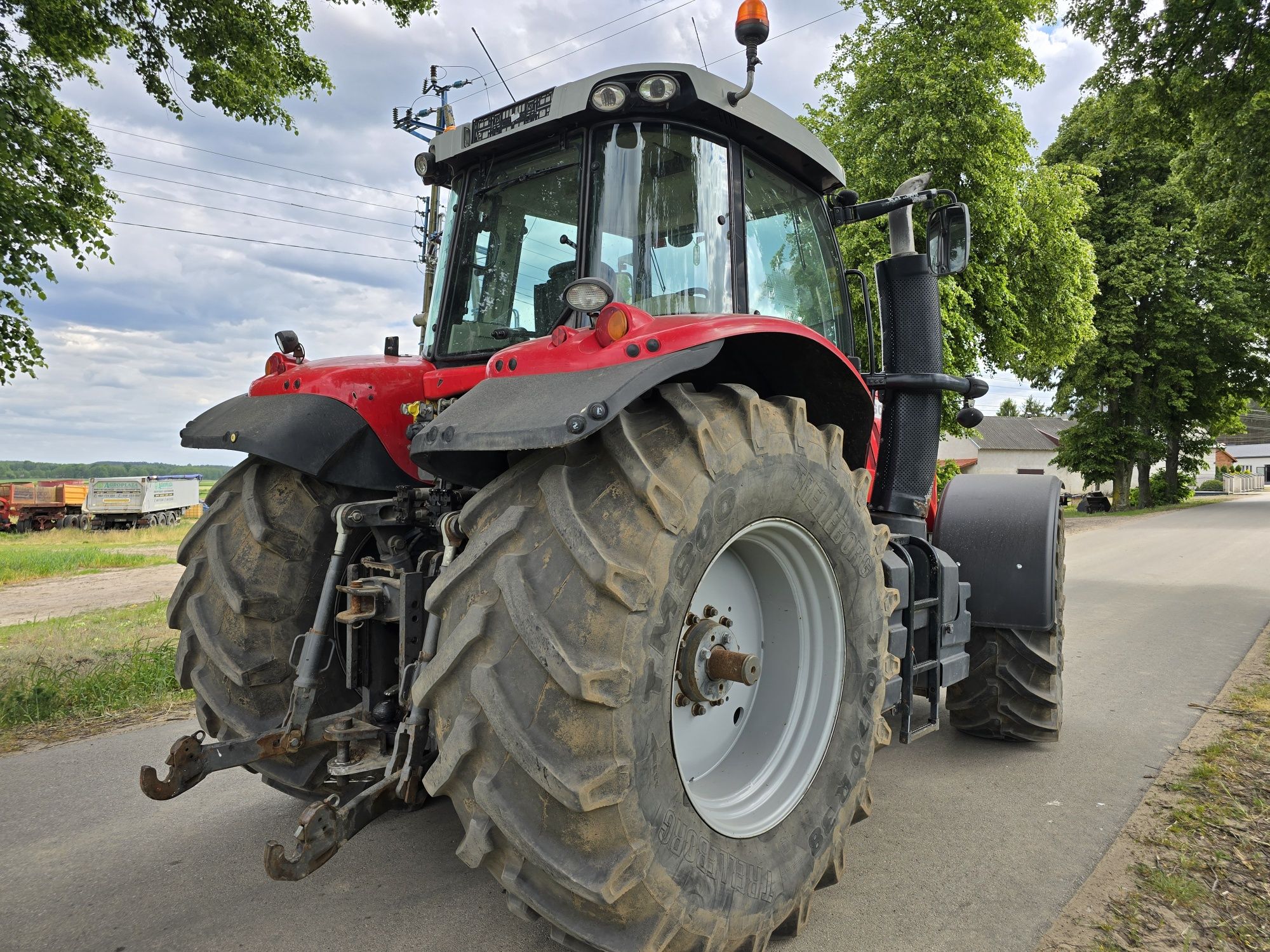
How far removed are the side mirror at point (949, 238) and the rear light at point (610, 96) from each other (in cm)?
→ 176

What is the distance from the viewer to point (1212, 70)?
891 centimetres

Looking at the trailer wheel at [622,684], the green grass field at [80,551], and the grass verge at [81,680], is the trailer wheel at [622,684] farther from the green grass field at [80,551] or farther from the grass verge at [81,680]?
the green grass field at [80,551]

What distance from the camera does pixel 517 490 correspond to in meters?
2.02

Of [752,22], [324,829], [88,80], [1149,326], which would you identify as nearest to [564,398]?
[324,829]

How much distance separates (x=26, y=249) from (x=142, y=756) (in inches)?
158

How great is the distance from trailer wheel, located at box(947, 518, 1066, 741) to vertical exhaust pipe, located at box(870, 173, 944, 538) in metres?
0.80

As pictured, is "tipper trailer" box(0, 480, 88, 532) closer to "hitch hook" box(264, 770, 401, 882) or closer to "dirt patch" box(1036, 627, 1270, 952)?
"hitch hook" box(264, 770, 401, 882)

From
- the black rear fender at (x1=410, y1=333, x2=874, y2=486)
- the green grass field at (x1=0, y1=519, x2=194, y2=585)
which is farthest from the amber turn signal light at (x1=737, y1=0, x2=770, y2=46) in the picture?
the green grass field at (x1=0, y1=519, x2=194, y2=585)

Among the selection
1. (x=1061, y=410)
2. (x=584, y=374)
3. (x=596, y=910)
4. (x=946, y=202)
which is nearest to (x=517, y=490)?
(x=584, y=374)

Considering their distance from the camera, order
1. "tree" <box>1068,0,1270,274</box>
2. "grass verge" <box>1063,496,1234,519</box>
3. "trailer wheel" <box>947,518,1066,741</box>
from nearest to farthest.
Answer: "trailer wheel" <box>947,518,1066,741</box> → "tree" <box>1068,0,1270,274</box> → "grass verge" <box>1063,496,1234,519</box>

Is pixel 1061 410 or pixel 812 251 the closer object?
pixel 812 251

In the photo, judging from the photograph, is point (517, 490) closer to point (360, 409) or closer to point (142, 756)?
point (360, 409)

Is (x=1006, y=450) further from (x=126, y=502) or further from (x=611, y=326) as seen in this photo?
(x=611, y=326)

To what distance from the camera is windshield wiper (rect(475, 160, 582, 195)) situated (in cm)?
293
